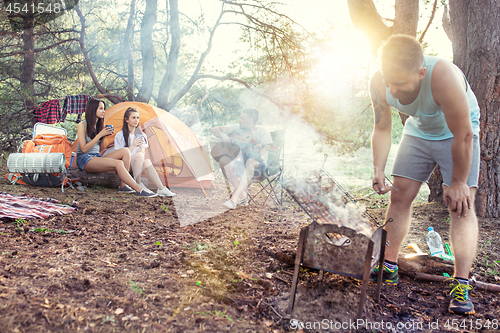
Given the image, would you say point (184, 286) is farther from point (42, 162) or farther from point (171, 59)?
point (171, 59)

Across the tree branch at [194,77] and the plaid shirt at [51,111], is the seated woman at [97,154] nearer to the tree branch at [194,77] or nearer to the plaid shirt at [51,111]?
the plaid shirt at [51,111]

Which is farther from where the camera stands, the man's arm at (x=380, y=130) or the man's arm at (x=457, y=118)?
the man's arm at (x=380, y=130)

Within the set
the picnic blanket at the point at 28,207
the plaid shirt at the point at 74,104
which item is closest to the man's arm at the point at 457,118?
the picnic blanket at the point at 28,207

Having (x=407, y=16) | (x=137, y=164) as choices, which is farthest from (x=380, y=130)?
(x=137, y=164)

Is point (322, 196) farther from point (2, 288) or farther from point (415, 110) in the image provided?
point (2, 288)

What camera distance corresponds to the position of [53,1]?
299 inches

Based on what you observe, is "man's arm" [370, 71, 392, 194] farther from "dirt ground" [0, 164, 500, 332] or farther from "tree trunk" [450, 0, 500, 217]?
"tree trunk" [450, 0, 500, 217]

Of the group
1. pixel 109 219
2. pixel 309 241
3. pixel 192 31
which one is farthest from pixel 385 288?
pixel 192 31

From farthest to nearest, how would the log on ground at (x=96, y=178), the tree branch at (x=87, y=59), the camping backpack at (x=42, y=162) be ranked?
the tree branch at (x=87, y=59), the log on ground at (x=96, y=178), the camping backpack at (x=42, y=162)

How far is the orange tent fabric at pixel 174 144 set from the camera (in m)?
5.37

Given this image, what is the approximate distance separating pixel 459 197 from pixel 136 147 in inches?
171

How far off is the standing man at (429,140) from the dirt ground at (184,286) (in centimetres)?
36

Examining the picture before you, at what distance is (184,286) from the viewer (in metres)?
1.85

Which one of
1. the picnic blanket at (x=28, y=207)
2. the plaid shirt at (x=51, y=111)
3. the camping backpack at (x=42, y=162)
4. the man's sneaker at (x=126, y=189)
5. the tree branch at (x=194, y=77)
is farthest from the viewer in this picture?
the tree branch at (x=194, y=77)
